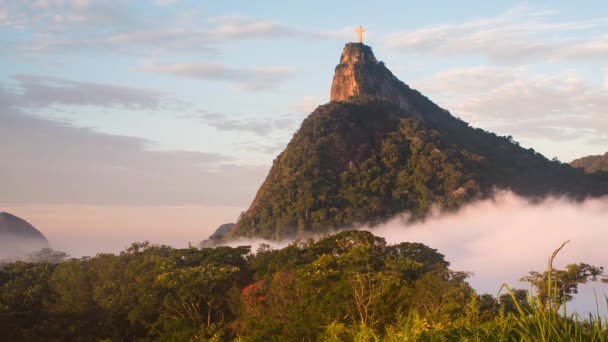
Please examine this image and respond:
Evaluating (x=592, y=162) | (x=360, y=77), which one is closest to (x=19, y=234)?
(x=360, y=77)

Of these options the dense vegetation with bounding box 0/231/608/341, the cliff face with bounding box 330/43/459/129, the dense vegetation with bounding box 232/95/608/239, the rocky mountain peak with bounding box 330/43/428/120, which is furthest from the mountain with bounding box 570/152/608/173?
the dense vegetation with bounding box 0/231/608/341

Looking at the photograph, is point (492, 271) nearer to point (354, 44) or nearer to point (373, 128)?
point (373, 128)

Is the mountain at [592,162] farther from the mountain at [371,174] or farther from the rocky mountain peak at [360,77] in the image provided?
the rocky mountain peak at [360,77]

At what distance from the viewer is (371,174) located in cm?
9688

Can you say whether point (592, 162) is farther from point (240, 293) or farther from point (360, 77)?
point (240, 293)

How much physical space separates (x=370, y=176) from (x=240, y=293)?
58.9 m

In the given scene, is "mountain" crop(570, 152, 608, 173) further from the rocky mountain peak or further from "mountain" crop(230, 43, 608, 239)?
the rocky mountain peak

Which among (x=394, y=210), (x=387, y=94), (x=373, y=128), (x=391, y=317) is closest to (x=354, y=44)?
(x=387, y=94)

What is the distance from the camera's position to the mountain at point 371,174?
90.4 metres

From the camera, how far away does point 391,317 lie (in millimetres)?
28484

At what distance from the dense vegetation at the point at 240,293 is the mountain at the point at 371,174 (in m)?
41.1

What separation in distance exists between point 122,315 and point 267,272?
911 centimetres

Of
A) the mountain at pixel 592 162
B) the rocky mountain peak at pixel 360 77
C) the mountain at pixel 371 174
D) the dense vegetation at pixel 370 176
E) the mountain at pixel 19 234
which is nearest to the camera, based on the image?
the dense vegetation at pixel 370 176

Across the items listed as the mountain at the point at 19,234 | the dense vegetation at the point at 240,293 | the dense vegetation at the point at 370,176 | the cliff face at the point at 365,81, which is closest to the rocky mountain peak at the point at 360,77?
the cliff face at the point at 365,81
